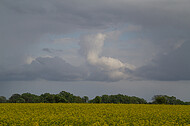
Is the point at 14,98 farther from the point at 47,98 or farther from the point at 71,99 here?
the point at 71,99

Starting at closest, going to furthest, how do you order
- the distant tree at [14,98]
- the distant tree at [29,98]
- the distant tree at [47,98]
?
the distant tree at [47,98] < the distant tree at [14,98] < the distant tree at [29,98]

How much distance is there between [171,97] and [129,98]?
10002 mm

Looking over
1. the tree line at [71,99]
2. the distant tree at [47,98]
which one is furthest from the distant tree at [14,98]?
the distant tree at [47,98]

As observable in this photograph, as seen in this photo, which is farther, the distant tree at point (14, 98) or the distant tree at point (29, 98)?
the distant tree at point (29, 98)

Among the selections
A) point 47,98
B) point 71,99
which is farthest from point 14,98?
point 71,99

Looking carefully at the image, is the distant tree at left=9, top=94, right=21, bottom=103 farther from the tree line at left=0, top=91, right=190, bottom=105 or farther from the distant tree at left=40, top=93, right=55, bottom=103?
the distant tree at left=40, top=93, right=55, bottom=103

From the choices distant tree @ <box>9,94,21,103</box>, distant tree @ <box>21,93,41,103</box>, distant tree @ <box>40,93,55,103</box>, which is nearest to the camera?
distant tree @ <box>40,93,55,103</box>

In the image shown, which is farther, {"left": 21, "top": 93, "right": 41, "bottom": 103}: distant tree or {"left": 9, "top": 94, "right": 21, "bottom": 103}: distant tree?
{"left": 21, "top": 93, "right": 41, "bottom": 103}: distant tree

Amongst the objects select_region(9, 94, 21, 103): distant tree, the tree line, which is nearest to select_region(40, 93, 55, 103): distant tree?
the tree line

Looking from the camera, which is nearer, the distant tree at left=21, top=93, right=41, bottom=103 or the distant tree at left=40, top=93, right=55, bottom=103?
the distant tree at left=40, top=93, right=55, bottom=103

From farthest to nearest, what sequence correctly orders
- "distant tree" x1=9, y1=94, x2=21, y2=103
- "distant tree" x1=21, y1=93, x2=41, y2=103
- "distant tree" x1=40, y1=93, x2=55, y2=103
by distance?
1. "distant tree" x1=21, y1=93, x2=41, y2=103
2. "distant tree" x1=9, y1=94, x2=21, y2=103
3. "distant tree" x1=40, y1=93, x2=55, y2=103

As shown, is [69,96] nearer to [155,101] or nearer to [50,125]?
[155,101]


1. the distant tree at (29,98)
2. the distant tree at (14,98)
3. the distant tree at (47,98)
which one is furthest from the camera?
the distant tree at (29,98)

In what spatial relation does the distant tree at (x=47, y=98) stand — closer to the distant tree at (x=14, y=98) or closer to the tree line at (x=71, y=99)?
the tree line at (x=71, y=99)
